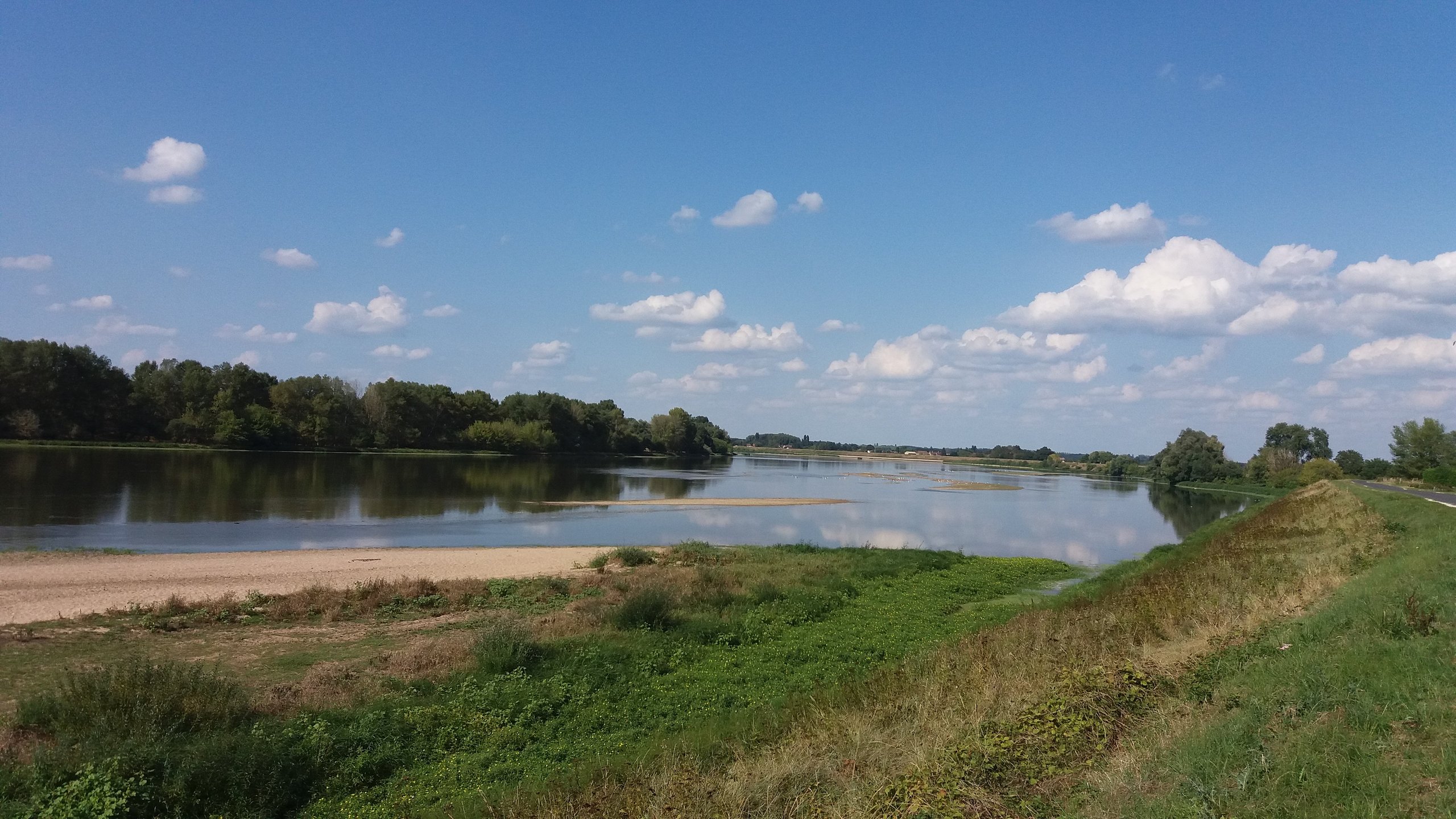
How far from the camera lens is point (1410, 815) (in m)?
4.59

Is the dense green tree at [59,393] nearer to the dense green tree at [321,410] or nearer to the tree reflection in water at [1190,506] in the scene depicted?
the dense green tree at [321,410]

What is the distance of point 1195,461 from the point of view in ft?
357

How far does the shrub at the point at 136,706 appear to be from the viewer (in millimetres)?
→ 8391

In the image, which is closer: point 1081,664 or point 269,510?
point 1081,664

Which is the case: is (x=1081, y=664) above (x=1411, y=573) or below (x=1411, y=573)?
below

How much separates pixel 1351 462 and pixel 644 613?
106 meters

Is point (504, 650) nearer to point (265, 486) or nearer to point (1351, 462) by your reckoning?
point (265, 486)

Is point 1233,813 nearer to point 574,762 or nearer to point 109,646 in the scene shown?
point 574,762

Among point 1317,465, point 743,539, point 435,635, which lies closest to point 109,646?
point 435,635

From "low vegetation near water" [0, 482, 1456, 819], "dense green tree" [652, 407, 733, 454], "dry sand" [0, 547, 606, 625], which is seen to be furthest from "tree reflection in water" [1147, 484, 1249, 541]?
"dense green tree" [652, 407, 733, 454]

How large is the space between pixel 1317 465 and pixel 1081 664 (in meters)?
93.2

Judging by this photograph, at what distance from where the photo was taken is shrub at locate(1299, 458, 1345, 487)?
77912 millimetres

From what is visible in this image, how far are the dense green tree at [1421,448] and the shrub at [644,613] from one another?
77968mm

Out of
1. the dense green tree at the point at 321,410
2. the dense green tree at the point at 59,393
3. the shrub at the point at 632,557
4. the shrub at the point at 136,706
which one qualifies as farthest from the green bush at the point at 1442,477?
the dense green tree at the point at 59,393
